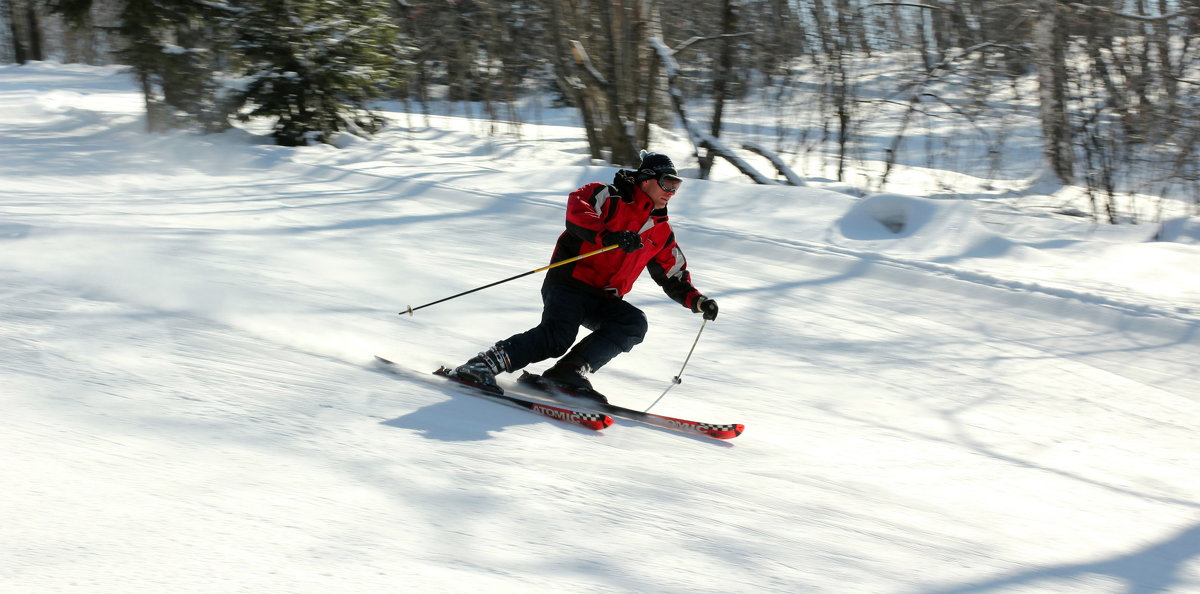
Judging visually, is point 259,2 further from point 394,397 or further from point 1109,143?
point 1109,143

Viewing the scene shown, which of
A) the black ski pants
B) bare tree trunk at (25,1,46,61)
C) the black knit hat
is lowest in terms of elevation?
the black ski pants

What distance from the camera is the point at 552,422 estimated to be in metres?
4.04

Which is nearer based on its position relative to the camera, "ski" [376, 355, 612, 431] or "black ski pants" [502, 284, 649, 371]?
"ski" [376, 355, 612, 431]

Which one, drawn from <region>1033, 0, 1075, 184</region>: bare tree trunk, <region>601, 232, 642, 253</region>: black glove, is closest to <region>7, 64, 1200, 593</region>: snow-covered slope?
<region>601, 232, 642, 253</region>: black glove

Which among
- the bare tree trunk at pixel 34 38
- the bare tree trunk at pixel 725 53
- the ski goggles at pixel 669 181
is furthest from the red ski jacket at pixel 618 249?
the bare tree trunk at pixel 34 38

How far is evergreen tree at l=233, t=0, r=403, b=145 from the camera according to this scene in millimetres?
10547

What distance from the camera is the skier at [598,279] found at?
14.0 feet

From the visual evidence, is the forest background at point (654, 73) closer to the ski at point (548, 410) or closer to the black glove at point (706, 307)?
the black glove at point (706, 307)

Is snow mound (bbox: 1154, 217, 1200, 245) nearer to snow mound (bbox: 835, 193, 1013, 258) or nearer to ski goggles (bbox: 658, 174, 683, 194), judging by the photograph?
snow mound (bbox: 835, 193, 1013, 258)

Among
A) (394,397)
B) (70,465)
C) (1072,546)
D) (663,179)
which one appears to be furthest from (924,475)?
(70,465)

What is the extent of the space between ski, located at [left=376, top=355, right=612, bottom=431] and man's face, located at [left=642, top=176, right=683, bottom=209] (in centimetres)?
107

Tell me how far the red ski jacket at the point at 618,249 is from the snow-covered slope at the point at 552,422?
648mm

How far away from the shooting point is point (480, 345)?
5.32 metres

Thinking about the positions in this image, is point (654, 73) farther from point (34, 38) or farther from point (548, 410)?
point (34, 38)
